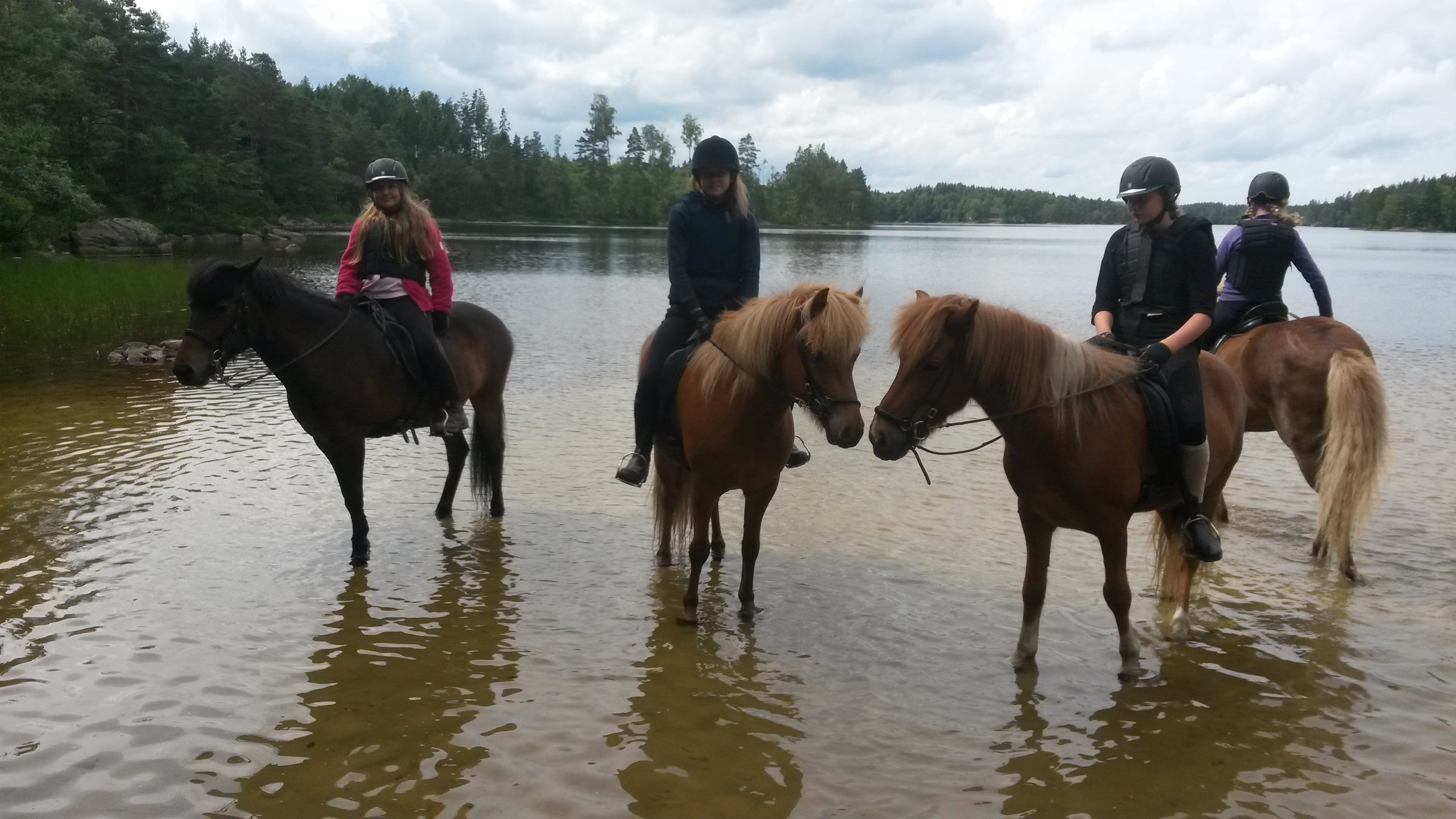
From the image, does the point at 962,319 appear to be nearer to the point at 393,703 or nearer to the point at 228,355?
the point at 393,703

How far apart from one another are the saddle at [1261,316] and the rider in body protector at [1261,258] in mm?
26

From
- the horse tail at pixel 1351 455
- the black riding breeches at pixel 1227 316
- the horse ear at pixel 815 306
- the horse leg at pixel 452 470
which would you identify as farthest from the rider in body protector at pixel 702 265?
the black riding breeches at pixel 1227 316

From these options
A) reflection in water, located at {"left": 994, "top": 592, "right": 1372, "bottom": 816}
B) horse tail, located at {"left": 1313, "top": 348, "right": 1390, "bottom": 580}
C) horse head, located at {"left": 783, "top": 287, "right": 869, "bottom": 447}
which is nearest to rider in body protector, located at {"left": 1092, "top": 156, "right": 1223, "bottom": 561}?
reflection in water, located at {"left": 994, "top": 592, "right": 1372, "bottom": 816}

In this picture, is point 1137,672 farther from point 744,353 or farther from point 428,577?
point 428,577

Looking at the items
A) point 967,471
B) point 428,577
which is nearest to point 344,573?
point 428,577

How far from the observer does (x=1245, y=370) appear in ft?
23.9

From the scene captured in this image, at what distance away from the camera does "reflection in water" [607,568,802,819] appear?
3.66 m

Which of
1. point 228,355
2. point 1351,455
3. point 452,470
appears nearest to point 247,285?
point 228,355

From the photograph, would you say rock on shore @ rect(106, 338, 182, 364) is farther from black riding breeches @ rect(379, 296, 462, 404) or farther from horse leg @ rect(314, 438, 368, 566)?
horse leg @ rect(314, 438, 368, 566)

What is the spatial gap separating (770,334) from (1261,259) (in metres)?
5.01

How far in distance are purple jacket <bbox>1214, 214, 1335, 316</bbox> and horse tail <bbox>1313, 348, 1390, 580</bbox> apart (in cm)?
128

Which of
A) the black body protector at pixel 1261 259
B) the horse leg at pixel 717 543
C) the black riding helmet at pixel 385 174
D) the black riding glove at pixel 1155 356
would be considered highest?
the black riding helmet at pixel 385 174

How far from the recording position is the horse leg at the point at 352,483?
6.20 m

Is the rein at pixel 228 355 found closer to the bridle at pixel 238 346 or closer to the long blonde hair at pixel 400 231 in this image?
the bridle at pixel 238 346
